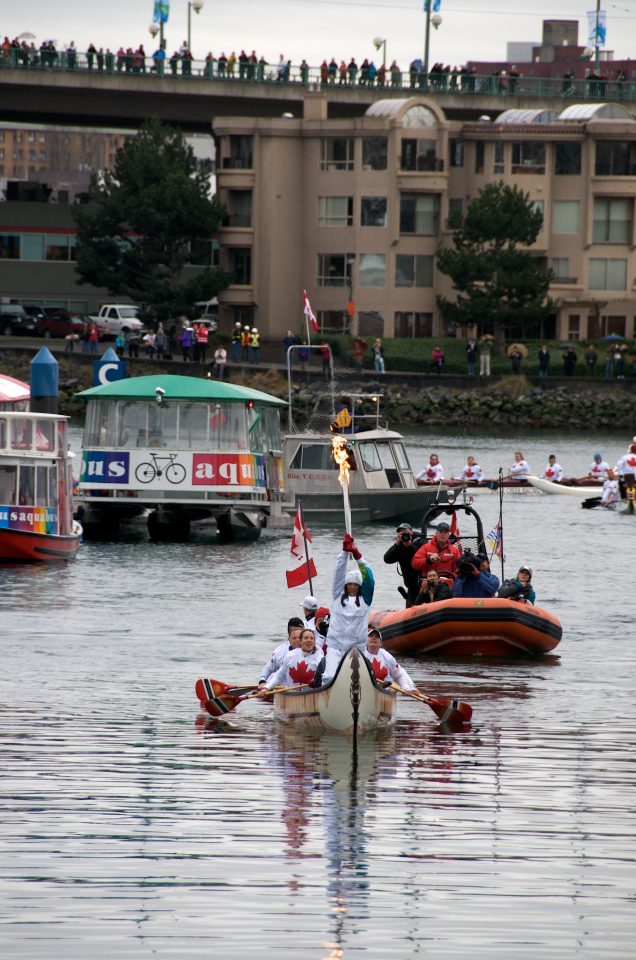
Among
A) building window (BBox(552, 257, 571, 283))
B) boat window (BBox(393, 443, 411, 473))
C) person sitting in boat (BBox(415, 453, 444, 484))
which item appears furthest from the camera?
building window (BBox(552, 257, 571, 283))

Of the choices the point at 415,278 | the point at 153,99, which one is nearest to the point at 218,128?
the point at 153,99

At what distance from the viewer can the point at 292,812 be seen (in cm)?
1653

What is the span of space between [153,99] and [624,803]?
81571 mm

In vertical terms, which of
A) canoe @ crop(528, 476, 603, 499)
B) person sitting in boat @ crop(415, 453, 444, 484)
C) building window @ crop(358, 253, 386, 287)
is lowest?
canoe @ crop(528, 476, 603, 499)

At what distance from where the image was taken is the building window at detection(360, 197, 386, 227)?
299ft

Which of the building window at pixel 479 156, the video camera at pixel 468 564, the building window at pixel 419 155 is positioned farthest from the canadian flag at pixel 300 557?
the building window at pixel 479 156

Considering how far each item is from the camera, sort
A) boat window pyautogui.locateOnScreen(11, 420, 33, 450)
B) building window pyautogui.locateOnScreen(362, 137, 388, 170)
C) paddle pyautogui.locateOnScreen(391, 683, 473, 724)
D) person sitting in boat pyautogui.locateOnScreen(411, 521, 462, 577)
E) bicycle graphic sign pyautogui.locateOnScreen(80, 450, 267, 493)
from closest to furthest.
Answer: paddle pyautogui.locateOnScreen(391, 683, 473, 724), person sitting in boat pyautogui.locateOnScreen(411, 521, 462, 577), boat window pyautogui.locateOnScreen(11, 420, 33, 450), bicycle graphic sign pyautogui.locateOnScreen(80, 450, 267, 493), building window pyautogui.locateOnScreen(362, 137, 388, 170)

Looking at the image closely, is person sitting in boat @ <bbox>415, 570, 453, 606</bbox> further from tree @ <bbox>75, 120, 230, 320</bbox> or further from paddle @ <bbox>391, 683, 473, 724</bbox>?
tree @ <bbox>75, 120, 230, 320</bbox>

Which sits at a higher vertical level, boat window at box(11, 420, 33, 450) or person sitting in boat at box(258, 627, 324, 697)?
boat window at box(11, 420, 33, 450)

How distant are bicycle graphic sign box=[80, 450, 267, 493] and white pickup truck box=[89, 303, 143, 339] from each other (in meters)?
52.1

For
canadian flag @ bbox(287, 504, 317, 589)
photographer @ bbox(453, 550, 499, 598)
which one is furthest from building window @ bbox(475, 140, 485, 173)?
photographer @ bbox(453, 550, 499, 598)

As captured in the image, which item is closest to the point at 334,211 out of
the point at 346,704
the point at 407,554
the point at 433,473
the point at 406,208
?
the point at 406,208

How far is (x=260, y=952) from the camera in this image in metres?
12.6

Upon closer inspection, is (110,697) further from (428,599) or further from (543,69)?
(543,69)
